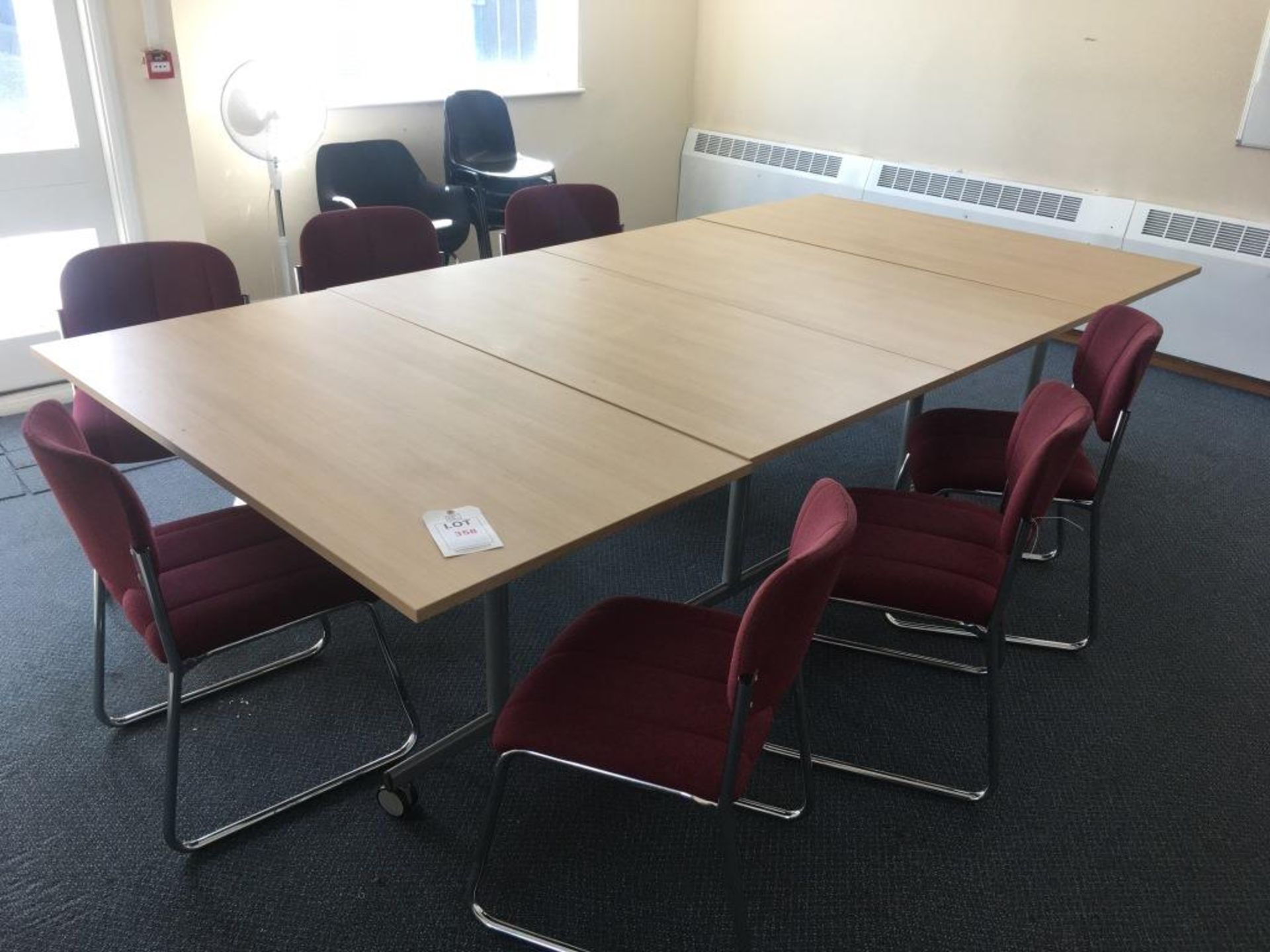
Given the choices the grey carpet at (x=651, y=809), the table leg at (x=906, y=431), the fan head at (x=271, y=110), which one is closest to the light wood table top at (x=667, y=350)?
the table leg at (x=906, y=431)

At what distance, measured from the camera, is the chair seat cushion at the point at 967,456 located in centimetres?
255

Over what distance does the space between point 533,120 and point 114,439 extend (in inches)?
136

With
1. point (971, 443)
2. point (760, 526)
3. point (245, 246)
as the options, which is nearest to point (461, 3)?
point (245, 246)

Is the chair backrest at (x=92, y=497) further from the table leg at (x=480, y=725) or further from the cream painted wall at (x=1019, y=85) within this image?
the cream painted wall at (x=1019, y=85)

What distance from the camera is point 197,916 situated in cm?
180

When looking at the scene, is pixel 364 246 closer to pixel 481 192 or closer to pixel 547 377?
pixel 547 377

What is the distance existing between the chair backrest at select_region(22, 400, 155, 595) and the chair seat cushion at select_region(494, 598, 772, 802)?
26.7 inches

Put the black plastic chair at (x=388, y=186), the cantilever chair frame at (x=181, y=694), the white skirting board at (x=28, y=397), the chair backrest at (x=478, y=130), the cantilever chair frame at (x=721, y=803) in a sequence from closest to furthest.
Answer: the cantilever chair frame at (x=721, y=803) < the cantilever chair frame at (x=181, y=694) < the white skirting board at (x=28, y=397) < the black plastic chair at (x=388, y=186) < the chair backrest at (x=478, y=130)

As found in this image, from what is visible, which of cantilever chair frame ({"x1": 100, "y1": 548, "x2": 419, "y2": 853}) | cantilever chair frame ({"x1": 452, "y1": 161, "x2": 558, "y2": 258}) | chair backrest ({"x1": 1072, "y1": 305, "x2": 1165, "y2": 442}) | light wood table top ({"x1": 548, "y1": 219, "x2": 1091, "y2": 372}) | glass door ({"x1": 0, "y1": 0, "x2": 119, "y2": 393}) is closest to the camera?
cantilever chair frame ({"x1": 100, "y1": 548, "x2": 419, "y2": 853})

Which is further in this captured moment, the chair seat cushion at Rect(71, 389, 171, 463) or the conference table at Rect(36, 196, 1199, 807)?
the chair seat cushion at Rect(71, 389, 171, 463)

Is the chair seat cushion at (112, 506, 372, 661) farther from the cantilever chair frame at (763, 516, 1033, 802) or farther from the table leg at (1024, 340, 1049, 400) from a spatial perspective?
the table leg at (1024, 340, 1049, 400)

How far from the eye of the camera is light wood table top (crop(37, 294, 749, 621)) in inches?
59.9

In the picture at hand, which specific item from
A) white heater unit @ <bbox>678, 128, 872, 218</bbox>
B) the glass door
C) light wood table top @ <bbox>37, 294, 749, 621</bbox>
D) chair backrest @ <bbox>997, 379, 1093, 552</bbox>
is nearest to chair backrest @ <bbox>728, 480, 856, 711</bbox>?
light wood table top @ <bbox>37, 294, 749, 621</bbox>

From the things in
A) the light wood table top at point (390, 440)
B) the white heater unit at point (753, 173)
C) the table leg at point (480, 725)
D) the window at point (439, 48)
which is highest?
the window at point (439, 48)
